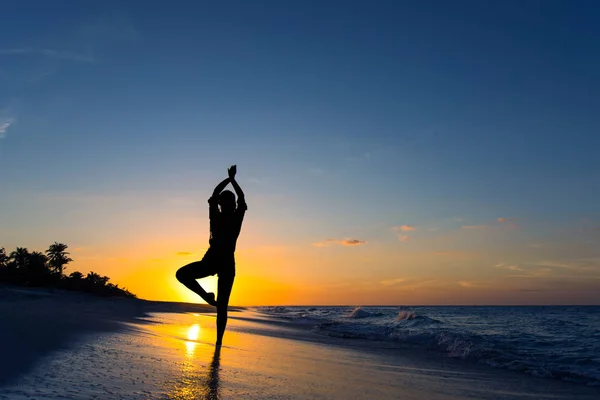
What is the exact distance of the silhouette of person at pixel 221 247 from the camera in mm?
6594

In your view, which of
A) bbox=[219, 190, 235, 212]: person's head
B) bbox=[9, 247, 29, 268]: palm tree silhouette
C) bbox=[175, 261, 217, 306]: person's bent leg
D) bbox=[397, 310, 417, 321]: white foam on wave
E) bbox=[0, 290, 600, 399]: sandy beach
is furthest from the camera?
bbox=[9, 247, 29, 268]: palm tree silhouette

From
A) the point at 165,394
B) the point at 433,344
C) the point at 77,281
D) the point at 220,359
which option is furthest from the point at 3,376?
the point at 77,281

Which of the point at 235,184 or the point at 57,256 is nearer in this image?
the point at 235,184

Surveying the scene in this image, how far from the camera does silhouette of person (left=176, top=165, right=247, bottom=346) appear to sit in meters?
6.59

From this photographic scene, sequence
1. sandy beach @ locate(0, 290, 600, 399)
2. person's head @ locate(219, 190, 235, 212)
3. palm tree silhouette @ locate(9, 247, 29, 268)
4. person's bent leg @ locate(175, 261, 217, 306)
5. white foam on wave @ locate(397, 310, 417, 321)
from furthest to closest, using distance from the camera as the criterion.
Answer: palm tree silhouette @ locate(9, 247, 29, 268) < white foam on wave @ locate(397, 310, 417, 321) < person's head @ locate(219, 190, 235, 212) < person's bent leg @ locate(175, 261, 217, 306) < sandy beach @ locate(0, 290, 600, 399)

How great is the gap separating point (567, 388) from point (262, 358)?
5.64 metres

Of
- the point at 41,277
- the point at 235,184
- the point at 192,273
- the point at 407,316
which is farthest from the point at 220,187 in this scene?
the point at 41,277

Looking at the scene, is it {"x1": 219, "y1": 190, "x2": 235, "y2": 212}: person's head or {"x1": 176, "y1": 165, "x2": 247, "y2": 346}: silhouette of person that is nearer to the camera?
{"x1": 176, "y1": 165, "x2": 247, "y2": 346}: silhouette of person

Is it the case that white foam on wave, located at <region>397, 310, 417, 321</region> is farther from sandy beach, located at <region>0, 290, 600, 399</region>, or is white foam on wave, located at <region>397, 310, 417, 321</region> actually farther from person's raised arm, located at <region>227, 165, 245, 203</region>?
person's raised arm, located at <region>227, 165, 245, 203</region>

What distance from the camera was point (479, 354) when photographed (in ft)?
40.6

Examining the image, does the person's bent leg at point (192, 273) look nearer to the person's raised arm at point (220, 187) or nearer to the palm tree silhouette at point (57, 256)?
the person's raised arm at point (220, 187)

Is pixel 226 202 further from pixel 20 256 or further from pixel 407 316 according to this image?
pixel 20 256

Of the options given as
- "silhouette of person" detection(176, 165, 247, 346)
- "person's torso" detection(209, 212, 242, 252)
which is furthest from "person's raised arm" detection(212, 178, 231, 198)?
"person's torso" detection(209, 212, 242, 252)

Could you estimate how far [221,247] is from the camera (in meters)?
6.61
